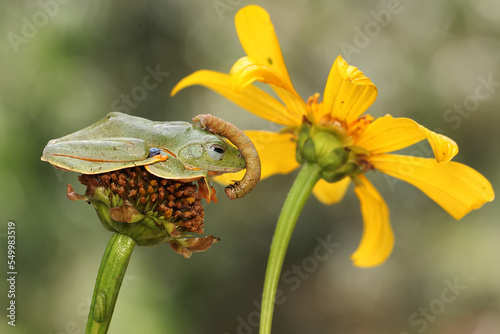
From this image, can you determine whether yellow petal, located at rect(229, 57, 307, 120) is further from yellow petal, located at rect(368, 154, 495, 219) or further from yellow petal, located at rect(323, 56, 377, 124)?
yellow petal, located at rect(368, 154, 495, 219)

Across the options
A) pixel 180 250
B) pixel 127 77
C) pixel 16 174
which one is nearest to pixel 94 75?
pixel 127 77

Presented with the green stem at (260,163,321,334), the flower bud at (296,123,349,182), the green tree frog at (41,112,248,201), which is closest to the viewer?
the green tree frog at (41,112,248,201)

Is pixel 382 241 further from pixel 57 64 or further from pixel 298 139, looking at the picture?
pixel 57 64

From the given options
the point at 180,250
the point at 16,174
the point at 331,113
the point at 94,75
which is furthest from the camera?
the point at 94,75

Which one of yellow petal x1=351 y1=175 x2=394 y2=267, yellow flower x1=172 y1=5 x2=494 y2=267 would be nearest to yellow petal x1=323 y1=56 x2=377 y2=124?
yellow flower x1=172 y1=5 x2=494 y2=267

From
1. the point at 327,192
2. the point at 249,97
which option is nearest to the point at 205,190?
the point at 249,97
